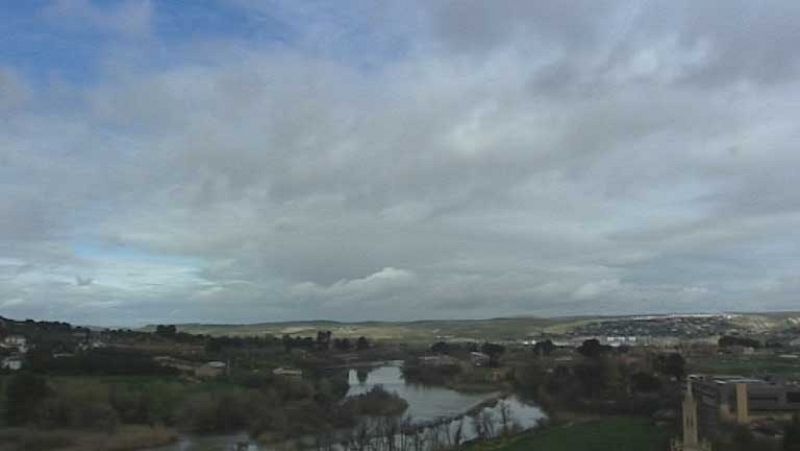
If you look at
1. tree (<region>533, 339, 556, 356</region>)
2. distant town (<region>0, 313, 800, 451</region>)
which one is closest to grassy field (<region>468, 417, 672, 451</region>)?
distant town (<region>0, 313, 800, 451</region>)

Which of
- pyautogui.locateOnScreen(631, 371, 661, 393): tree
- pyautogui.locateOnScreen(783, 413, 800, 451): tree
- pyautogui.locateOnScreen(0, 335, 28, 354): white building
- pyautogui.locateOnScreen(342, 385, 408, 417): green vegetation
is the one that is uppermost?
pyautogui.locateOnScreen(0, 335, 28, 354): white building

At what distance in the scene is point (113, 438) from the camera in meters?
38.5

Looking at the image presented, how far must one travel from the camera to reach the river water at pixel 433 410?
129 feet

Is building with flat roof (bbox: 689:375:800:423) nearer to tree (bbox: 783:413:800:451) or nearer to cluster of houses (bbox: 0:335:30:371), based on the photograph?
tree (bbox: 783:413:800:451)

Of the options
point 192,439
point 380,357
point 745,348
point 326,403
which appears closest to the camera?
point 192,439

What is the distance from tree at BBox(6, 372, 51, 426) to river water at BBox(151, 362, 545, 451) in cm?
626

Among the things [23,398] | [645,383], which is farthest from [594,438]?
[23,398]

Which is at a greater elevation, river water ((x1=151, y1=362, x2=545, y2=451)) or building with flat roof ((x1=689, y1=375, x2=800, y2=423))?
building with flat roof ((x1=689, y1=375, x2=800, y2=423))

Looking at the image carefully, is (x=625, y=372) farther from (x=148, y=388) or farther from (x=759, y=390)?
(x=148, y=388)

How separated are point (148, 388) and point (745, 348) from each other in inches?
2439

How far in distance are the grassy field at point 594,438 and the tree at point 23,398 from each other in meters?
19.8

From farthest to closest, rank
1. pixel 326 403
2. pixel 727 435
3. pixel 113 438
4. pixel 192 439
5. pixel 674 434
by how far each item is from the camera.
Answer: pixel 326 403, pixel 192 439, pixel 113 438, pixel 674 434, pixel 727 435

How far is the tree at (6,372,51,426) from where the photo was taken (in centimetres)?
3866

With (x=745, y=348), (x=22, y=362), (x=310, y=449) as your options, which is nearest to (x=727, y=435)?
(x=310, y=449)
